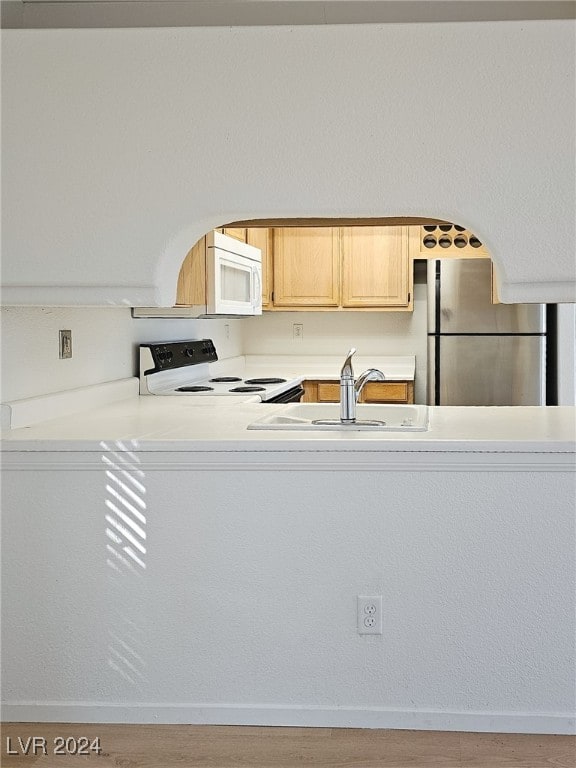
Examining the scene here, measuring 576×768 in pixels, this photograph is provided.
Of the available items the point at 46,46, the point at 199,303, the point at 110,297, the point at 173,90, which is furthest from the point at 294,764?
the point at 199,303

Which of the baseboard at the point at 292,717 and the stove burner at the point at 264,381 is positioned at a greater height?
the stove burner at the point at 264,381

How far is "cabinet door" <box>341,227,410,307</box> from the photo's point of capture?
6.01 metres

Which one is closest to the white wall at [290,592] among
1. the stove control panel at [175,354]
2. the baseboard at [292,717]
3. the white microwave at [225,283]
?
the baseboard at [292,717]

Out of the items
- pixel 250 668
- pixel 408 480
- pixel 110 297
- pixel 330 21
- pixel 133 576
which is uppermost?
pixel 330 21

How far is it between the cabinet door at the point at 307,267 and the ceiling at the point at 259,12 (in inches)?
123

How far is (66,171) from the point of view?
2.70 m

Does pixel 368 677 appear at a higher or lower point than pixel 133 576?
lower

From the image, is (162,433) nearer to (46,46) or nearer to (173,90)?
(173,90)

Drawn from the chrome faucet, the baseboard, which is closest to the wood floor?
the baseboard

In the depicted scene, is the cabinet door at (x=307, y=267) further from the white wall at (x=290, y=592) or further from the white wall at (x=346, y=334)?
the white wall at (x=290, y=592)

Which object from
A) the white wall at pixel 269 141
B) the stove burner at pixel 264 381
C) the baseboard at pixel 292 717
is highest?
the white wall at pixel 269 141

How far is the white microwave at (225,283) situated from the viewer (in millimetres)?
4422

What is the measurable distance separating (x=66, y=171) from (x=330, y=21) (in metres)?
1.01

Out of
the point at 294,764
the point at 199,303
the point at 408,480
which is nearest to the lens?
the point at 294,764
